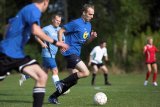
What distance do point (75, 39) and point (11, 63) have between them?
3.56 meters

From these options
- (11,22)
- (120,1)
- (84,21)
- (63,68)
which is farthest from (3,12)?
(11,22)

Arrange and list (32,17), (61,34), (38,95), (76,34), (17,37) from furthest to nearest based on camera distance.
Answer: (76,34) → (61,34) → (38,95) → (17,37) → (32,17)

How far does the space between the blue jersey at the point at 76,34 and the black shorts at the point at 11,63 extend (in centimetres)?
315

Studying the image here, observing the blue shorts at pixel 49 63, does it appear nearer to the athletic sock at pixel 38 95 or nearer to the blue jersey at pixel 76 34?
the blue jersey at pixel 76 34

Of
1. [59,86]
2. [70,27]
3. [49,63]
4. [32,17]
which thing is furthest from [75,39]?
[32,17]

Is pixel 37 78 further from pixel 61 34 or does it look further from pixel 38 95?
pixel 61 34

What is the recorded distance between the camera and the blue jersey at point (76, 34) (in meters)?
11.6

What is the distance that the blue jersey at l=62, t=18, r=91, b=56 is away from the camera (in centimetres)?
1163

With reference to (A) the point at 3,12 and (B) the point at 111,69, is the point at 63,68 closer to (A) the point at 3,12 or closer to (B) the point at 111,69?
(B) the point at 111,69

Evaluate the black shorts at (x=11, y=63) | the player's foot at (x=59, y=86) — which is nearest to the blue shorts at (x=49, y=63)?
the player's foot at (x=59, y=86)

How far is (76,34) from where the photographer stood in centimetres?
1174

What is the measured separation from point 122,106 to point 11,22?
134 inches

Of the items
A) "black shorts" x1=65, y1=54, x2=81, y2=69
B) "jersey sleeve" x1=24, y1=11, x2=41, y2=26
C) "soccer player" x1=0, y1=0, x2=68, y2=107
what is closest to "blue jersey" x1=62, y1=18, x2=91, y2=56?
"black shorts" x1=65, y1=54, x2=81, y2=69

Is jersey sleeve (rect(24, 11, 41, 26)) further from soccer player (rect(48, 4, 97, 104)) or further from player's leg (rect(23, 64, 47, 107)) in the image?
soccer player (rect(48, 4, 97, 104))
